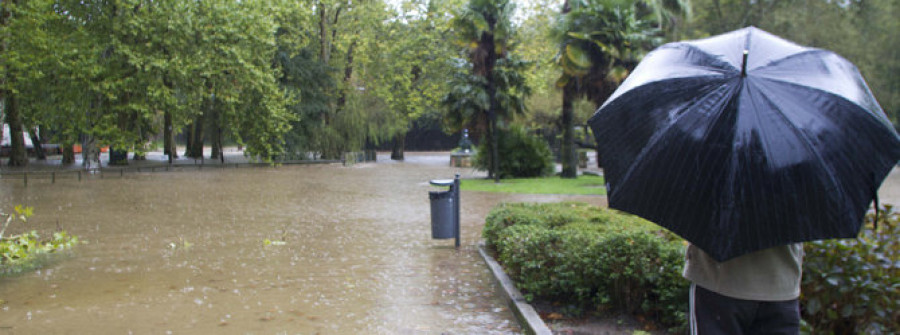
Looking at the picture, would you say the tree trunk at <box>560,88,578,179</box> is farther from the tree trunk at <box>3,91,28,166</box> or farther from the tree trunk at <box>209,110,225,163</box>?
the tree trunk at <box>3,91,28,166</box>

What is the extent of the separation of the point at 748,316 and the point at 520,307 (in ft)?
10.1

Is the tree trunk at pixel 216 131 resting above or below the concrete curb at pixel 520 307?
above

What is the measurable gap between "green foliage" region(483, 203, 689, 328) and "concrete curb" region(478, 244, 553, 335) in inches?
4.4

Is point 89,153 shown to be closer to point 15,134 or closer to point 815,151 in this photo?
point 15,134

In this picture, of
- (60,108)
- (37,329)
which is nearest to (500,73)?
(60,108)

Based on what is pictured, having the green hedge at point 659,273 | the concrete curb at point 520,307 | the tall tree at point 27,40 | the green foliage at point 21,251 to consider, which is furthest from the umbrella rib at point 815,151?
the tall tree at point 27,40

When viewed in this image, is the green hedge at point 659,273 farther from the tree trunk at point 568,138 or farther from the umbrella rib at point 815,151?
the tree trunk at point 568,138

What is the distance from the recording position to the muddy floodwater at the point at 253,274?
5.84m

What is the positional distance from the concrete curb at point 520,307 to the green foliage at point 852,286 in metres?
1.86

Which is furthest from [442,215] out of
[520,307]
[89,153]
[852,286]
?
[89,153]

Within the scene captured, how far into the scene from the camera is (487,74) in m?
23.4

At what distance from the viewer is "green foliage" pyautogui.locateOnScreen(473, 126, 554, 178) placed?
2462cm

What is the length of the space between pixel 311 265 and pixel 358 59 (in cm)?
3124

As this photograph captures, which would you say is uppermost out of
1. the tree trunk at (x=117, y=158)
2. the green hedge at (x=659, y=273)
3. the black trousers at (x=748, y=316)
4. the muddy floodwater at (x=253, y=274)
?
the tree trunk at (x=117, y=158)
